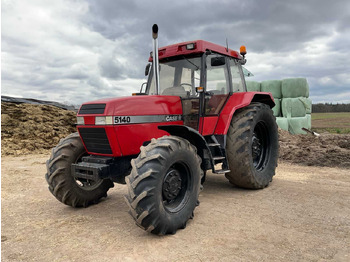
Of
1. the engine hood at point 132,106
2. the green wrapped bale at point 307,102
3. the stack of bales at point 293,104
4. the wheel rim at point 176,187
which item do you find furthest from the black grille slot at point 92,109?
the green wrapped bale at point 307,102

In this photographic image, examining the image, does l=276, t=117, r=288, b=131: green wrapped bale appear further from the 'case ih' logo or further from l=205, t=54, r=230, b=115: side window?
the 'case ih' logo

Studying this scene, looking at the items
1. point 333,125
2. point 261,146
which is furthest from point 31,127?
point 333,125

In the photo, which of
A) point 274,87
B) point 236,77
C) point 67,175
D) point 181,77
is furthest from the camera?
point 274,87

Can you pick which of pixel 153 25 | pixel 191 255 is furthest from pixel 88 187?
pixel 153 25

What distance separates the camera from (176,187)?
369cm

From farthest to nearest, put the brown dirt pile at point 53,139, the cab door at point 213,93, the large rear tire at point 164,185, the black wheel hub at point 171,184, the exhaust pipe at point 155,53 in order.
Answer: the brown dirt pile at point 53,139 < the cab door at point 213,93 < the exhaust pipe at point 155,53 < the black wheel hub at point 171,184 < the large rear tire at point 164,185

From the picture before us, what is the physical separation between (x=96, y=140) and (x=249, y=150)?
8.07ft

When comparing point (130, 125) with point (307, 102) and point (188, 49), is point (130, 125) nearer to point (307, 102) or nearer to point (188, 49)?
point (188, 49)

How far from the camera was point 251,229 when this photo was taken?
3602 mm

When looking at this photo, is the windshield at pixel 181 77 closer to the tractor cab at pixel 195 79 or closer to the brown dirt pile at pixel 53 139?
the tractor cab at pixel 195 79

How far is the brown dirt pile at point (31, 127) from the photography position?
10898mm

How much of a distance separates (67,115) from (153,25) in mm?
10424

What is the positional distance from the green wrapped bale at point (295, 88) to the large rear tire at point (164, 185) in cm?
1131

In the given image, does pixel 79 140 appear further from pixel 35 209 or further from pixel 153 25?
pixel 153 25
